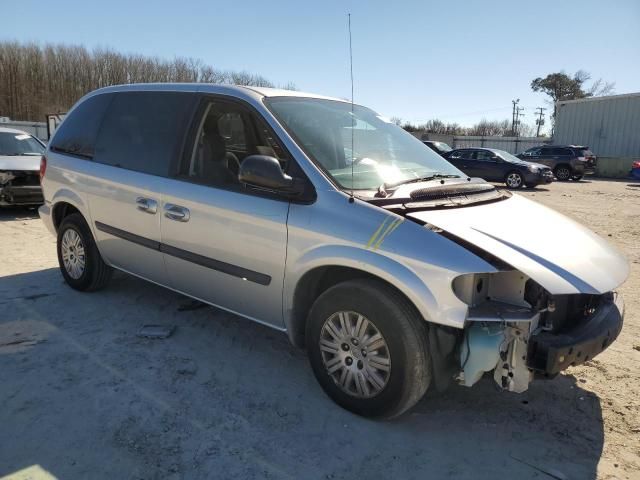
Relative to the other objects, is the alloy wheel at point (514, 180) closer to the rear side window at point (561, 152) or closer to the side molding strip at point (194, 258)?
the rear side window at point (561, 152)

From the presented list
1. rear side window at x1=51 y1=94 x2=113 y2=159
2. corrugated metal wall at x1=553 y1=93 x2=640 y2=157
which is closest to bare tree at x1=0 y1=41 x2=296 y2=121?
corrugated metal wall at x1=553 y1=93 x2=640 y2=157

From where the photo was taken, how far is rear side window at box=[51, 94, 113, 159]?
14.8 ft

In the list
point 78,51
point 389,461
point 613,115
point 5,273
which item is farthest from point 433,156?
point 78,51

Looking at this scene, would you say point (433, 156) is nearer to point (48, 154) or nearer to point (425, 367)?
point (425, 367)

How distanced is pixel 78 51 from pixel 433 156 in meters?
51.3

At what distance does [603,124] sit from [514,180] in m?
16.1

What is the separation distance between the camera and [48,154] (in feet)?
16.1

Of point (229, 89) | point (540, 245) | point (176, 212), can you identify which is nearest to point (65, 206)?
point (176, 212)

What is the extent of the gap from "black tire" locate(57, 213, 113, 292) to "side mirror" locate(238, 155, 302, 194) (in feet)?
7.67

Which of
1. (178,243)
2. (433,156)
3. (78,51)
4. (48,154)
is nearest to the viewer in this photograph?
(178,243)

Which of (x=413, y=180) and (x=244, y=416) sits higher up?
(x=413, y=180)

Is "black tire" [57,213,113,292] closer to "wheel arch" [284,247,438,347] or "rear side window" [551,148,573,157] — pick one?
"wheel arch" [284,247,438,347]

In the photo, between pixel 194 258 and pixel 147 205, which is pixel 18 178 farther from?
pixel 194 258

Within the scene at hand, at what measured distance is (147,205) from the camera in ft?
12.5
